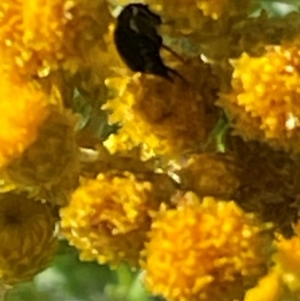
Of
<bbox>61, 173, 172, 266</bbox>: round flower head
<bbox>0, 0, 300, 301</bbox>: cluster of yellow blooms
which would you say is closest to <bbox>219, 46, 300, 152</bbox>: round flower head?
<bbox>0, 0, 300, 301</bbox>: cluster of yellow blooms

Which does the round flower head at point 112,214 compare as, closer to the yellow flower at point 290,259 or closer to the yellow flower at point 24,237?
the yellow flower at point 24,237

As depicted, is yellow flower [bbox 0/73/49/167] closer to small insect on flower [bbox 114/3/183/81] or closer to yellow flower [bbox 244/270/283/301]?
small insect on flower [bbox 114/3/183/81]

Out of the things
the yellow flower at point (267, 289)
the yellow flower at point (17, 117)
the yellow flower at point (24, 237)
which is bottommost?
the yellow flower at point (267, 289)

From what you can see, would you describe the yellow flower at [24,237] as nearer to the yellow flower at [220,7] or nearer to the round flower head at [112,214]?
the round flower head at [112,214]

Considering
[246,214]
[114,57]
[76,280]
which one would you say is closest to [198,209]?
[246,214]

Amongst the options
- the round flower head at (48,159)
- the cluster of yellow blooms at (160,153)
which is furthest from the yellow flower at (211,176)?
the round flower head at (48,159)

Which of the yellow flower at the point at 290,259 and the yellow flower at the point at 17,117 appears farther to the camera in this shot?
the yellow flower at the point at 290,259

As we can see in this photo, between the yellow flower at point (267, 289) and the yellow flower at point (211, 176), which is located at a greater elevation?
the yellow flower at point (211, 176)

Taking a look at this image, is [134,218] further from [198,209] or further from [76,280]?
[76,280]
